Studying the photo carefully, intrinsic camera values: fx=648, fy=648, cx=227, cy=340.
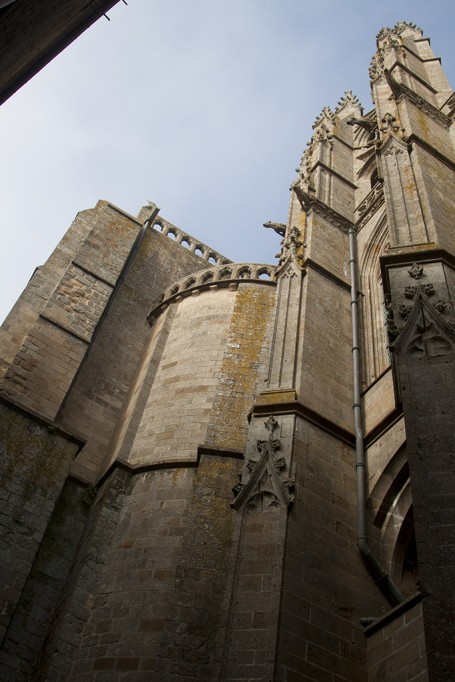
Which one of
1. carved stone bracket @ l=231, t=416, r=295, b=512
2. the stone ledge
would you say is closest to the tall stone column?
the stone ledge

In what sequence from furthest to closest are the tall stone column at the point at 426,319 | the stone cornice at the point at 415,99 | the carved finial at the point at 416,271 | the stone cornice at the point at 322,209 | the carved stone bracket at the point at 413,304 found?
the stone cornice at the point at 322,209
the stone cornice at the point at 415,99
the carved finial at the point at 416,271
the carved stone bracket at the point at 413,304
the tall stone column at the point at 426,319

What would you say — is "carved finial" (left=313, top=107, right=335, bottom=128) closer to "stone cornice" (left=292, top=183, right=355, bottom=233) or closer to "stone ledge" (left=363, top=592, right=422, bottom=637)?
"stone cornice" (left=292, top=183, right=355, bottom=233)

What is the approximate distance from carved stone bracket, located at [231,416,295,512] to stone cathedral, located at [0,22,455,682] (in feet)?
0.08

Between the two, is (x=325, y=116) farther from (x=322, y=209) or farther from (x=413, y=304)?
(x=413, y=304)

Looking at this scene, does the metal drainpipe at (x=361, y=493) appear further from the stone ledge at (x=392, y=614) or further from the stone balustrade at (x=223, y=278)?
the stone balustrade at (x=223, y=278)

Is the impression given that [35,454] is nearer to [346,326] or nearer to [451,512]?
[346,326]

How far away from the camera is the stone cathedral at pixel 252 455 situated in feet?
19.0

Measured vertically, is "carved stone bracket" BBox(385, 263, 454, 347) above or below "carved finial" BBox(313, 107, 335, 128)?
below

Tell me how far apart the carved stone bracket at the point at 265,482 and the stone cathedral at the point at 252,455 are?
0.08 ft

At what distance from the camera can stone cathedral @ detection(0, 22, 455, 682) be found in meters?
5.78

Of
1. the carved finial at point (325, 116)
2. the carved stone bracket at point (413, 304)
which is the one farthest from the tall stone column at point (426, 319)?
the carved finial at point (325, 116)

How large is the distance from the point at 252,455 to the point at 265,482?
1.54 ft

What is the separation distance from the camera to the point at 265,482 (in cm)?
704

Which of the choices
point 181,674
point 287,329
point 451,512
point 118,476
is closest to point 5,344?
point 118,476
